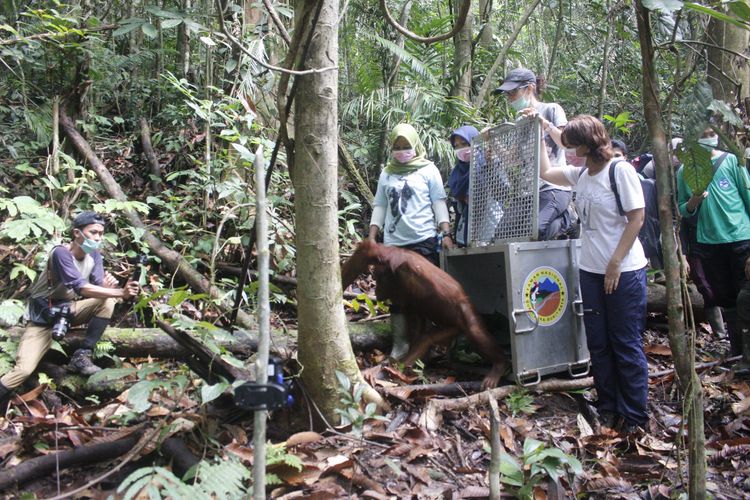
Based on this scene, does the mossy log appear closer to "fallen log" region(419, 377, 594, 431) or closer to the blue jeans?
"fallen log" region(419, 377, 594, 431)

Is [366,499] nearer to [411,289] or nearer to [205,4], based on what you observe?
[411,289]

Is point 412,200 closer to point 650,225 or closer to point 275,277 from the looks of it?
point 275,277

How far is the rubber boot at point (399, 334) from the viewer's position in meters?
4.62

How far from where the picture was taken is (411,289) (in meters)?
4.50

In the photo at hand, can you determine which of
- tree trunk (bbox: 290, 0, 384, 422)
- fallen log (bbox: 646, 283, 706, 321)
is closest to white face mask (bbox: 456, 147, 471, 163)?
tree trunk (bbox: 290, 0, 384, 422)

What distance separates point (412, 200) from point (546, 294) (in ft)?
4.68

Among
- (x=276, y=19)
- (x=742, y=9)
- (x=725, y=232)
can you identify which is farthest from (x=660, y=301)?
(x=276, y=19)

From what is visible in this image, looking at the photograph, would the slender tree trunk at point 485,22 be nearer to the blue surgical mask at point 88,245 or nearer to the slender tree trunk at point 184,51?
the slender tree trunk at point 184,51

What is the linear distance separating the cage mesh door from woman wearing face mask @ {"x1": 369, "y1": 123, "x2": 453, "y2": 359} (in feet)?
1.44

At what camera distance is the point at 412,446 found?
305 centimetres

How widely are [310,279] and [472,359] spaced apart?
89.7 inches

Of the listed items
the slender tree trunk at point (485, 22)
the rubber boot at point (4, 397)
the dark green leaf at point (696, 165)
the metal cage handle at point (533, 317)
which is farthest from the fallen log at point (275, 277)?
the slender tree trunk at point (485, 22)

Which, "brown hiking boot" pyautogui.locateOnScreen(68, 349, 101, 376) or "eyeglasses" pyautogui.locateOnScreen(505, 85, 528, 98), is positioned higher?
"eyeglasses" pyautogui.locateOnScreen(505, 85, 528, 98)

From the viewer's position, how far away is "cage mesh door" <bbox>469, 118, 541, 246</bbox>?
3947 mm
